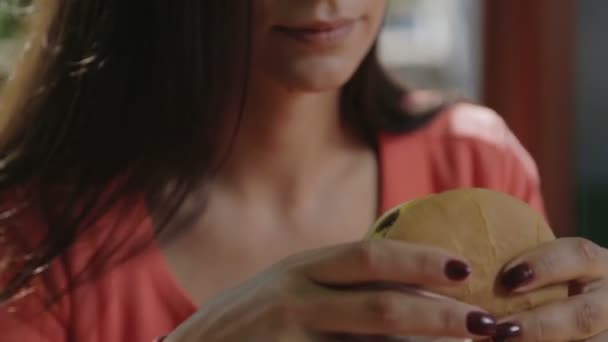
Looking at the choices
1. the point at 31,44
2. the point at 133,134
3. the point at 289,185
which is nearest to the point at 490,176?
the point at 289,185

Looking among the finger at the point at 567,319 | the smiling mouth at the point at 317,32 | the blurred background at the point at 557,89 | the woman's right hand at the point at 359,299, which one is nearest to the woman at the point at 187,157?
the smiling mouth at the point at 317,32

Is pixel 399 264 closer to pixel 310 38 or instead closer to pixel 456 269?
pixel 456 269

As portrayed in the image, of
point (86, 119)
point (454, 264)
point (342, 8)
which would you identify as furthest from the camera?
point (86, 119)

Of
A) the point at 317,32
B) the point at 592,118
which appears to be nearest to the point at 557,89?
the point at 592,118

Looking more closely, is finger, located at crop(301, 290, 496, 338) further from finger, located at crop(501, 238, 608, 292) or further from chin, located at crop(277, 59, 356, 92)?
chin, located at crop(277, 59, 356, 92)

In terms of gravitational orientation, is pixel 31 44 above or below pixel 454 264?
above

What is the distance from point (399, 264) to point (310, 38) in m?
0.27

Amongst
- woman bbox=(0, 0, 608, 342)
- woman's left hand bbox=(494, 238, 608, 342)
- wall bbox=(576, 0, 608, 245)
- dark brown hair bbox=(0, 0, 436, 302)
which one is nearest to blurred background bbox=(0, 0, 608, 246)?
wall bbox=(576, 0, 608, 245)

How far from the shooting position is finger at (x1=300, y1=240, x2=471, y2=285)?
515 millimetres

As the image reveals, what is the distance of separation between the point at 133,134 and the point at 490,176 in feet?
1.10

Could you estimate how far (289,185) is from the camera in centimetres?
90

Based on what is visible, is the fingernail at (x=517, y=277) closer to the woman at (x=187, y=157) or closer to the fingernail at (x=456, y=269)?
the fingernail at (x=456, y=269)

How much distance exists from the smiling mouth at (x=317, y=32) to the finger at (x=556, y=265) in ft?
0.87

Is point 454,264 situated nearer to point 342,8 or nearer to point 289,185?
point 342,8
